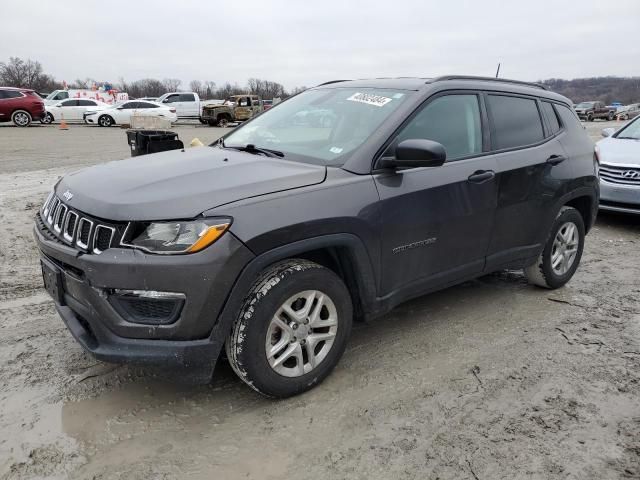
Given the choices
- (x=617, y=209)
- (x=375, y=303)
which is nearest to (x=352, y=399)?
(x=375, y=303)

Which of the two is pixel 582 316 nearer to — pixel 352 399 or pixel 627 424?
pixel 627 424

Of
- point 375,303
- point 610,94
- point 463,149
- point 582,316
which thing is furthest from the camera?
point 610,94

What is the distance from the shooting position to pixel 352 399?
9.67 feet

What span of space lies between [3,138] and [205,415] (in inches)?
696

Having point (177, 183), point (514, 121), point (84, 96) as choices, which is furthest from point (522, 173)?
point (84, 96)

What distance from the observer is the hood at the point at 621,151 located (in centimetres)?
714

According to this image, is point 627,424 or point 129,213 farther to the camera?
point 627,424

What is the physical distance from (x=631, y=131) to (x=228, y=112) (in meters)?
22.2

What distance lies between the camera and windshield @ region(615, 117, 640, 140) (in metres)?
8.18

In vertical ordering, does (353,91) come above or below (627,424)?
above

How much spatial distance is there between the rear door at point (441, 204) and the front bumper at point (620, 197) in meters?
4.28

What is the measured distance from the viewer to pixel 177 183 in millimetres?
2766

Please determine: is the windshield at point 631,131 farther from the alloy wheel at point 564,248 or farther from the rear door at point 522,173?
the rear door at point 522,173

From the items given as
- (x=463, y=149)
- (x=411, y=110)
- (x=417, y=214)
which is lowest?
(x=417, y=214)
